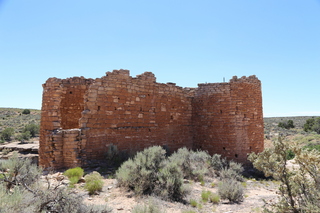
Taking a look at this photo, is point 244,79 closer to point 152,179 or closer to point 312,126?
point 152,179

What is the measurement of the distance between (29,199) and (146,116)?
6.75m

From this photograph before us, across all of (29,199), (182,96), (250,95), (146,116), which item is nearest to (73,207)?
(29,199)

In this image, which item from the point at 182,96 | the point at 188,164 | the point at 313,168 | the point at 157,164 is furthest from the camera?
the point at 182,96

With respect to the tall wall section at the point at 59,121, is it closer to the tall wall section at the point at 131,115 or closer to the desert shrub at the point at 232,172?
the tall wall section at the point at 131,115

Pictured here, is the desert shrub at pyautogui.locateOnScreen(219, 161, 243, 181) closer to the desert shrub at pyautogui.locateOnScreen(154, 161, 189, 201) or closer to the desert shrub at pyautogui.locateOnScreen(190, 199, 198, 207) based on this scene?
the desert shrub at pyautogui.locateOnScreen(154, 161, 189, 201)

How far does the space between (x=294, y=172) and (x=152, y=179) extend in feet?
11.0

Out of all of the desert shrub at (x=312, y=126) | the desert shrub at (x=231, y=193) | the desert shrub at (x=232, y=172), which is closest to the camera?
the desert shrub at (x=231, y=193)

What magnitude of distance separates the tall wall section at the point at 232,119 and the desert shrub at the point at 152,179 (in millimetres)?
5781

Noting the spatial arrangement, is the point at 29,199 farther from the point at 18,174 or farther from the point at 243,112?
the point at 243,112

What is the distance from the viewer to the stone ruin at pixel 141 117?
8.16m

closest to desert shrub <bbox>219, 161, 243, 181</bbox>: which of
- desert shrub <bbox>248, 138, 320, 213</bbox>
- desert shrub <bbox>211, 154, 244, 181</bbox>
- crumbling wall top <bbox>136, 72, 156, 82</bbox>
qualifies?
desert shrub <bbox>211, 154, 244, 181</bbox>

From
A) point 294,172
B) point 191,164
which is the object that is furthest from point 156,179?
point 294,172

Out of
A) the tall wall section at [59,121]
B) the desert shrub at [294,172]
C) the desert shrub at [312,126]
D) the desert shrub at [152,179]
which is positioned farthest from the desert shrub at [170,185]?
the desert shrub at [312,126]

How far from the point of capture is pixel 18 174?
5.39 m
